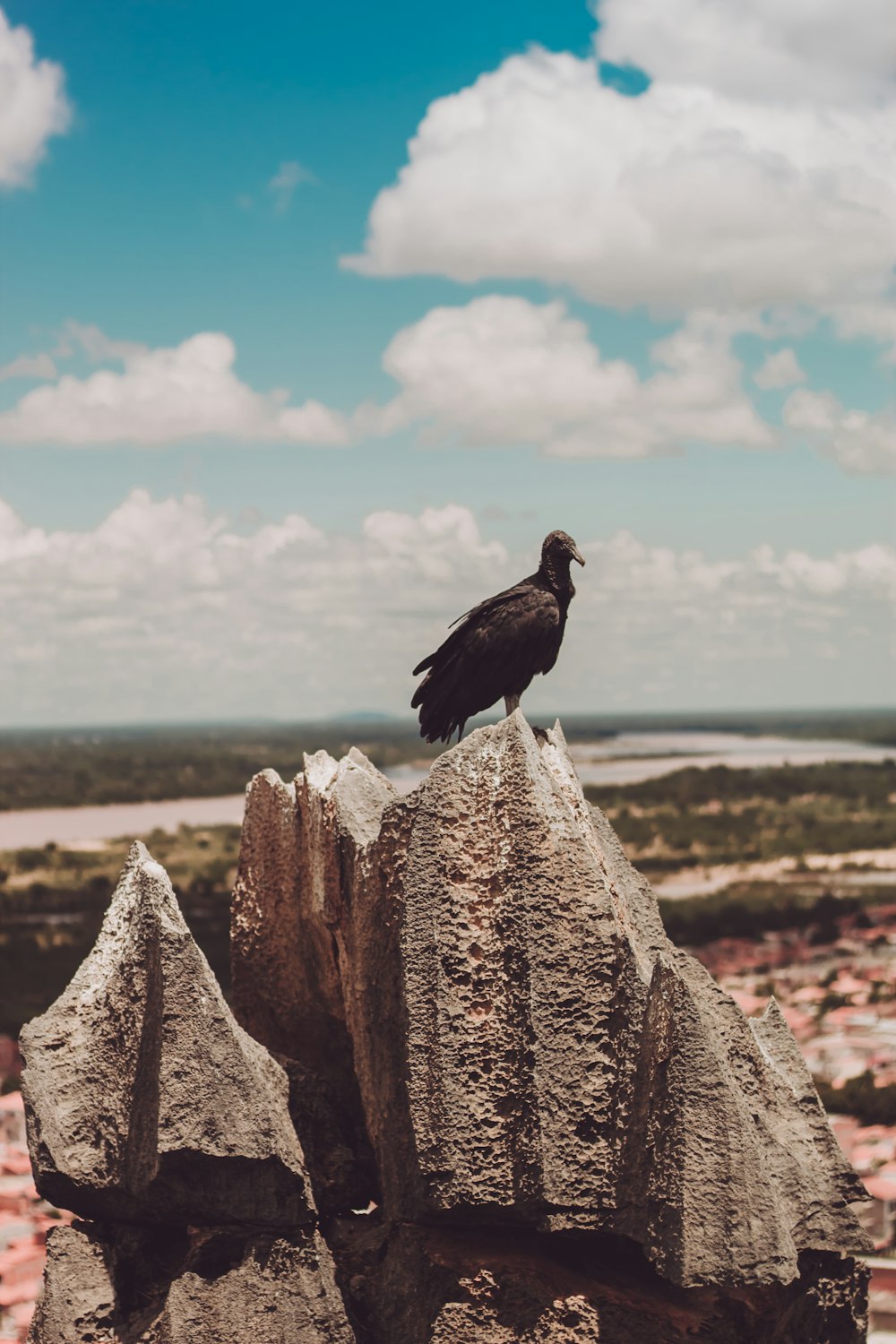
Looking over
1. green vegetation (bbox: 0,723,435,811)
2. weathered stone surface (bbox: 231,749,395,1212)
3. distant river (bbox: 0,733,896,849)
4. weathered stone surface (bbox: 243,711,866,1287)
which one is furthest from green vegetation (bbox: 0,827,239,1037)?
green vegetation (bbox: 0,723,435,811)

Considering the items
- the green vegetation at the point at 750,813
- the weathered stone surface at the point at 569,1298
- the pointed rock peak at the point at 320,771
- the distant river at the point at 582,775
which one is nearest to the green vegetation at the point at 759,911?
the distant river at the point at 582,775

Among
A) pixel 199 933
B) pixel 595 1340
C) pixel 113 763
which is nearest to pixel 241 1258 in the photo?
pixel 595 1340

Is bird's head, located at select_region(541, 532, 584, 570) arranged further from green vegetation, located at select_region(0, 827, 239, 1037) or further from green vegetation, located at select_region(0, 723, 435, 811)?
green vegetation, located at select_region(0, 723, 435, 811)

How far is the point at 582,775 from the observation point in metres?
106

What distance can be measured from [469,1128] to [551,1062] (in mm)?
373

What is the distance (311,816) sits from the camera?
21.4 feet

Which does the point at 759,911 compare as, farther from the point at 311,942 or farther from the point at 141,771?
the point at 141,771

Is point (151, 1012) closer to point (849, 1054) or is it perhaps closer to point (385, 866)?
point (385, 866)

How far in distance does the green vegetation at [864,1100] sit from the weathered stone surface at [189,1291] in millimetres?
10774

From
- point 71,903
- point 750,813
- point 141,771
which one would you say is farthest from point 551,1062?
point 141,771

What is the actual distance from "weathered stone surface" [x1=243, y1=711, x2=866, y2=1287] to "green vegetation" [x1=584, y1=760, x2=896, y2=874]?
135 ft

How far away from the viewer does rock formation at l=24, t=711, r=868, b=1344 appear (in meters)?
5.19

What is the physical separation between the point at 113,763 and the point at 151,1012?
11443 cm

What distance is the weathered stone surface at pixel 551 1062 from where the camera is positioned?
511cm
